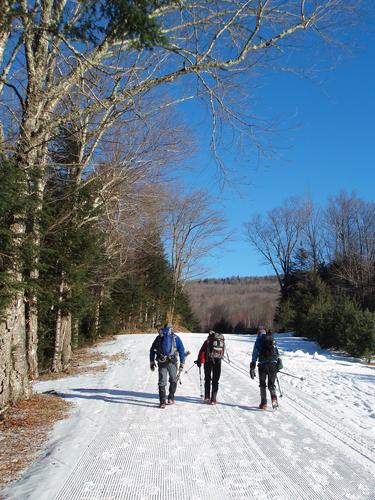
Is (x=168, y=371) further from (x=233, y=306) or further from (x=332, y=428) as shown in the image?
(x=233, y=306)

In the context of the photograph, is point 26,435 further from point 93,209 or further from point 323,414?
point 93,209

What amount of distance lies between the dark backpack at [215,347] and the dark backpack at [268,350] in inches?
37.1

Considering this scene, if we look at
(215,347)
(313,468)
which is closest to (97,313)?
(215,347)

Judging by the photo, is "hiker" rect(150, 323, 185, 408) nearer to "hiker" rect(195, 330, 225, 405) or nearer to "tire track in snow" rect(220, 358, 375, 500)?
"hiker" rect(195, 330, 225, 405)

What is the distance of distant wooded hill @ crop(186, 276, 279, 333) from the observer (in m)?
75.1

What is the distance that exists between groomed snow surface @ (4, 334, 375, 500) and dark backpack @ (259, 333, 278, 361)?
1051 millimetres

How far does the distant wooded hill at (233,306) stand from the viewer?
75075mm

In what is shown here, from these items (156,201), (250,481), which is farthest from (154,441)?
(156,201)

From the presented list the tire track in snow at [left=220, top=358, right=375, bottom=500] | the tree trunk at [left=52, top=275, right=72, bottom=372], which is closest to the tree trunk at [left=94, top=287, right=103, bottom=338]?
the tree trunk at [left=52, top=275, right=72, bottom=372]

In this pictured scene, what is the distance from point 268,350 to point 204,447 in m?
3.49

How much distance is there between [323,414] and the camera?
29.5ft

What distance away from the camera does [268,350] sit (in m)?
9.54

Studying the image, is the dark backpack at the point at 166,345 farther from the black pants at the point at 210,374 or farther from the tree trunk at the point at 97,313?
the tree trunk at the point at 97,313

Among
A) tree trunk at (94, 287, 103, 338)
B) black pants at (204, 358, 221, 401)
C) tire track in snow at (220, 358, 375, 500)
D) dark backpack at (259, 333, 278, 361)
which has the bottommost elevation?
tire track in snow at (220, 358, 375, 500)
